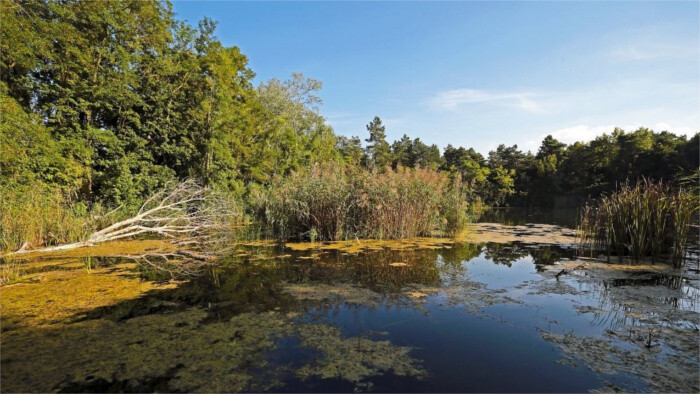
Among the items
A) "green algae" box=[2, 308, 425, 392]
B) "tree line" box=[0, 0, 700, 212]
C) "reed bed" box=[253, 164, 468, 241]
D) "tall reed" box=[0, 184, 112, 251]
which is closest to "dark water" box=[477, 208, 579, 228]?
"tree line" box=[0, 0, 700, 212]

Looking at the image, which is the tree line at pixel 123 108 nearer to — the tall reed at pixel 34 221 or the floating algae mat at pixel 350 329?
the tall reed at pixel 34 221

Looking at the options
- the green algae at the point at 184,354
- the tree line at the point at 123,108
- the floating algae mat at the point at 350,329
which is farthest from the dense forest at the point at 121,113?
the green algae at the point at 184,354

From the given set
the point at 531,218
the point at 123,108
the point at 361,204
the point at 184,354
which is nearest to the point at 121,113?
the point at 123,108

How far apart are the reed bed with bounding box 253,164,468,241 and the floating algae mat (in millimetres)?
3451

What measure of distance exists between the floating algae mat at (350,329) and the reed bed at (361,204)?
11.3 ft

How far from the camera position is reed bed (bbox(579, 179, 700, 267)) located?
20.4 feet

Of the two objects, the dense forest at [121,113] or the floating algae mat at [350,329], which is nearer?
the floating algae mat at [350,329]

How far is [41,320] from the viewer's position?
11.9 feet

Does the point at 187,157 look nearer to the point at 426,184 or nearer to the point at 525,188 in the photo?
the point at 426,184

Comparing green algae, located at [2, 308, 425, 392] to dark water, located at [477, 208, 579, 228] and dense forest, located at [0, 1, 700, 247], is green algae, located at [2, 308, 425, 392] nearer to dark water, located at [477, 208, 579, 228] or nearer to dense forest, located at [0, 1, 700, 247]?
dense forest, located at [0, 1, 700, 247]

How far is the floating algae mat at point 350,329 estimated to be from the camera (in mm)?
2520

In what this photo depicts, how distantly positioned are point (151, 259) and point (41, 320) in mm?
3496

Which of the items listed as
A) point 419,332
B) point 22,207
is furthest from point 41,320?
point 22,207

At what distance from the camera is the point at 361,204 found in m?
9.26
